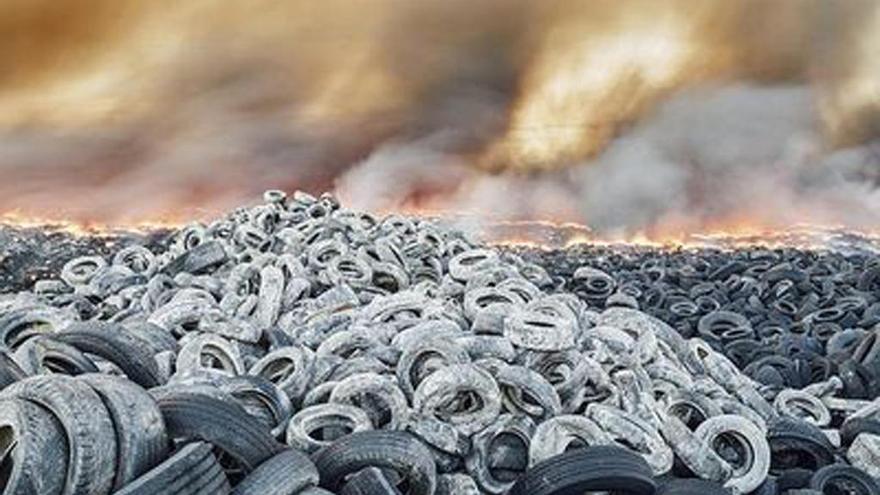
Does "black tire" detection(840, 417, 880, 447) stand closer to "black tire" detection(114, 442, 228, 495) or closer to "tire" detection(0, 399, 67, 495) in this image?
"black tire" detection(114, 442, 228, 495)

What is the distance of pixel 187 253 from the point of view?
1259cm

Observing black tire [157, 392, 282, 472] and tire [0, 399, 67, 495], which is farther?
black tire [157, 392, 282, 472]

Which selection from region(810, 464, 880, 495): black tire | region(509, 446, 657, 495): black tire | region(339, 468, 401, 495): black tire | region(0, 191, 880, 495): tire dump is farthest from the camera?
region(810, 464, 880, 495): black tire

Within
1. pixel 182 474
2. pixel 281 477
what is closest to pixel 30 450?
pixel 182 474

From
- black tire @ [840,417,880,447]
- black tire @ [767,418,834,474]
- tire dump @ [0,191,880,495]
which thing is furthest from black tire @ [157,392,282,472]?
black tire @ [840,417,880,447]

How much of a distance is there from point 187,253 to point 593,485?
849cm

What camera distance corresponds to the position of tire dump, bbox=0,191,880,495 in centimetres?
443

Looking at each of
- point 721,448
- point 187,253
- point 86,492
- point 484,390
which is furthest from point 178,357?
point 187,253

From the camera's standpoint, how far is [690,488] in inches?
209

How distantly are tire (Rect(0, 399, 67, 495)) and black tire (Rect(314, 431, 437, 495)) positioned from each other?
1.32m

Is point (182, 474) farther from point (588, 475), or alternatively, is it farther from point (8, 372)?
point (588, 475)

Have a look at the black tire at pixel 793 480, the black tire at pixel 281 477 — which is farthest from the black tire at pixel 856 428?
the black tire at pixel 281 477

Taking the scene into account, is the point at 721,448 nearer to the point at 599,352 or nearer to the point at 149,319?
the point at 599,352

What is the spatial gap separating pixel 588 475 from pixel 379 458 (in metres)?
1.07
